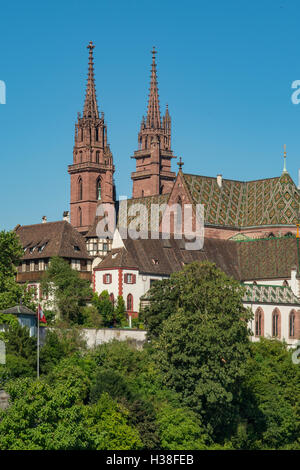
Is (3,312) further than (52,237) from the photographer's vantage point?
No

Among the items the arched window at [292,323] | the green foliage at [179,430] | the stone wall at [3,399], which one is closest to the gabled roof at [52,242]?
the arched window at [292,323]

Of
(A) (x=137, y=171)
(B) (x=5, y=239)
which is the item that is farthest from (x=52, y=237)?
(A) (x=137, y=171)

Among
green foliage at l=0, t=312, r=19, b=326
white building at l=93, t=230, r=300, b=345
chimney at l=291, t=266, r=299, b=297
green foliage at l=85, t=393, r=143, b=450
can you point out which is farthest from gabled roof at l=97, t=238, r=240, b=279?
green foliage at l=85, t=393, r=143, b=450

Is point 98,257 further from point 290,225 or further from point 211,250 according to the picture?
point 290,225

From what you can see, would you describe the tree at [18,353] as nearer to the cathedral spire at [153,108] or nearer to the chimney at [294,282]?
the chimney at [294,282]

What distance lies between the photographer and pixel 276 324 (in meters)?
122

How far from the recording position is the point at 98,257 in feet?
401

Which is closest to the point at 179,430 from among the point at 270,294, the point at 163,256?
the point at 163,256

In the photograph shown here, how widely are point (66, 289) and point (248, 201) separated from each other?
38.7 meters

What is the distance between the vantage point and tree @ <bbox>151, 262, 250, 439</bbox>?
91750 millimetres

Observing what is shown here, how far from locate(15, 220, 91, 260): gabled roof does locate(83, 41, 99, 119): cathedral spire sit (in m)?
50.7

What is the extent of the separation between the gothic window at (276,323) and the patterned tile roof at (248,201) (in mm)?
19619
